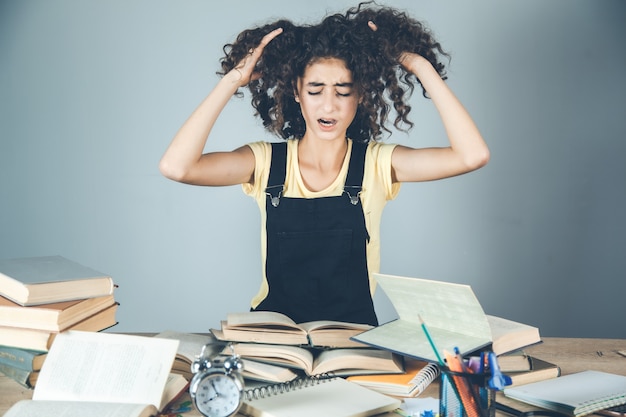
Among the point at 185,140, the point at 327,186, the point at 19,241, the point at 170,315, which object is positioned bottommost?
the point at 170,315

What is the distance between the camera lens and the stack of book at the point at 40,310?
1.52 meters

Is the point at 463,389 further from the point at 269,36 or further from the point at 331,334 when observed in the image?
the point at 269,36

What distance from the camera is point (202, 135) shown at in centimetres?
230

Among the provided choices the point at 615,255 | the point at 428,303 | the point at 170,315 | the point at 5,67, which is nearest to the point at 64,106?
the point at 5,67

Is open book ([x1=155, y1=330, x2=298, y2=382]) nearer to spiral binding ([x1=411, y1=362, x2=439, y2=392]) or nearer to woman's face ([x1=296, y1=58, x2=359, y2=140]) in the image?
spiral binding ([x1=411, y1=362, x2=439, y2=392])

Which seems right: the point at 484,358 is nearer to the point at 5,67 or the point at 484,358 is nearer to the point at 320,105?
the point at 320,105

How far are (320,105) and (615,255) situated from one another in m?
1.69

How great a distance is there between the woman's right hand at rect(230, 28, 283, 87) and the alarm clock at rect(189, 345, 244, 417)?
4.06ft

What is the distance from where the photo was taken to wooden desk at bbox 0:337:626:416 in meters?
1.49

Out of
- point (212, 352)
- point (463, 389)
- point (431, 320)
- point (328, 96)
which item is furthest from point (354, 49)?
point (463, 389)

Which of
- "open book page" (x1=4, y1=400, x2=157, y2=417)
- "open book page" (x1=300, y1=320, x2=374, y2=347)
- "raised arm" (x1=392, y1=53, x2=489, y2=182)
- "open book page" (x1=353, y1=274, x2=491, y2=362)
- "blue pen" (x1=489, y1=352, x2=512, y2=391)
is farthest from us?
"raised arm" (x1=392, y1=53, x2=489, y2=182)

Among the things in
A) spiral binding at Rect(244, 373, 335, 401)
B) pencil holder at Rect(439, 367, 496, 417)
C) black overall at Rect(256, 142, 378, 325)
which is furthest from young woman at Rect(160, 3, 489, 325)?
pencil holder at Rect(439, 367, 496, 417)

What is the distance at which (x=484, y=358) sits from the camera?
1183 mm

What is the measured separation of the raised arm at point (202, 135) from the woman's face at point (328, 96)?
19cm
